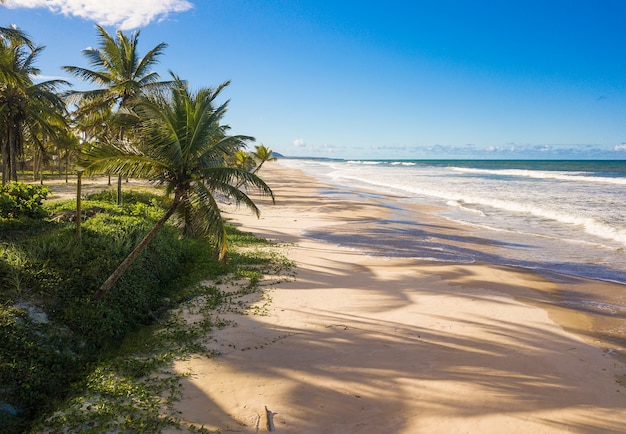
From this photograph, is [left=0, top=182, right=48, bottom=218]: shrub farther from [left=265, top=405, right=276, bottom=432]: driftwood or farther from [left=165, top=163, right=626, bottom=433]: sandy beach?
[left=265, top=405, right=276, bottom=432]: driftwood

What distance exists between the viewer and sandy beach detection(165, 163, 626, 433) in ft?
18.7

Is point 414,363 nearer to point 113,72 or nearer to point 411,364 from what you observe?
point 411,364

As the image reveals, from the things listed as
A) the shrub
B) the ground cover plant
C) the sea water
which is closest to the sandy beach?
the ground cover plant

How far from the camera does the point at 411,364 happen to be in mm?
7180

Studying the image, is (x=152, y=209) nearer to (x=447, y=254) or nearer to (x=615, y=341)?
(x=447, y=254)

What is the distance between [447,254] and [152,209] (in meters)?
12.6

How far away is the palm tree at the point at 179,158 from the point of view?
26.1 ft

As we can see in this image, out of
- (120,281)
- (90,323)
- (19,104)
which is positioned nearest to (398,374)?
(90,323)

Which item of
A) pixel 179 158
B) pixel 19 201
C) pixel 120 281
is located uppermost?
pixel 179 158

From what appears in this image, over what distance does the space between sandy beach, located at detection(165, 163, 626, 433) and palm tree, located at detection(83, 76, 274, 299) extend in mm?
2706

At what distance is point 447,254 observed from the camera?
1549 cm

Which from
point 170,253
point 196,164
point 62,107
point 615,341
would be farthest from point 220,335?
point 62,107

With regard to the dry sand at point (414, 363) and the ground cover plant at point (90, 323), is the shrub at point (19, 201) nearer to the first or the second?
the ground cover plant at point (90, 323)

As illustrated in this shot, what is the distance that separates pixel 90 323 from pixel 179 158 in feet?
12.8
